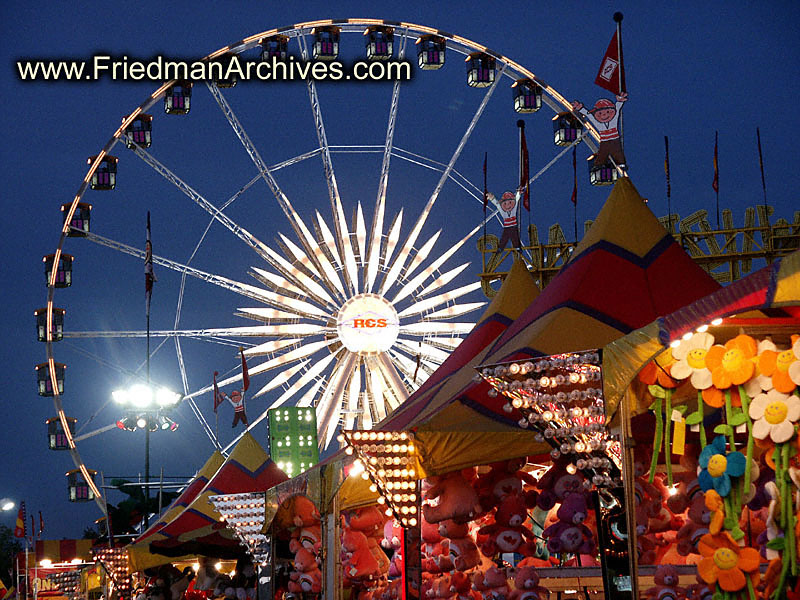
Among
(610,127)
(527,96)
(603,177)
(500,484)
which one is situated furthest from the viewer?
(527,96)

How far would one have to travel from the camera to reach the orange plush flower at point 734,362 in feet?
25.6

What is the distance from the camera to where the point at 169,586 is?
26828mm

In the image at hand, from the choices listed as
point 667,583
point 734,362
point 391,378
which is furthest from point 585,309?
point 391,378

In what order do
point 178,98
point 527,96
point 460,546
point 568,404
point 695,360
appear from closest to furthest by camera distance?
point 695,360 < point 568,404 < point 460,546 < point 527,96 < point 178,98

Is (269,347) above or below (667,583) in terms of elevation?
above

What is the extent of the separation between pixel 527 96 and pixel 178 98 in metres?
8.23

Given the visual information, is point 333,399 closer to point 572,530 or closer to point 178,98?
point 178,98

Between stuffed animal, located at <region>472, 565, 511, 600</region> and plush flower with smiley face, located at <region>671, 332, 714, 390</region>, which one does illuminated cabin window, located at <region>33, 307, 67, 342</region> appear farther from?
plush flower with smiley face, located at <region>671, 332, 714, 390</region>

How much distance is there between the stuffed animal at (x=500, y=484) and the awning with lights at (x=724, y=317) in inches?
176

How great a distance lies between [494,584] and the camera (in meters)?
12.7

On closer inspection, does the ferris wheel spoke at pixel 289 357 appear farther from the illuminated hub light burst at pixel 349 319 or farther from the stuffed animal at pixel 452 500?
the stuffed animal at pixel 452 500

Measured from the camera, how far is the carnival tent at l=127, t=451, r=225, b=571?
24688mm

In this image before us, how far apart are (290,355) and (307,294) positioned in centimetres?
142

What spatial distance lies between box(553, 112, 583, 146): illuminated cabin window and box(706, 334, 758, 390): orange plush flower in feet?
65.4
